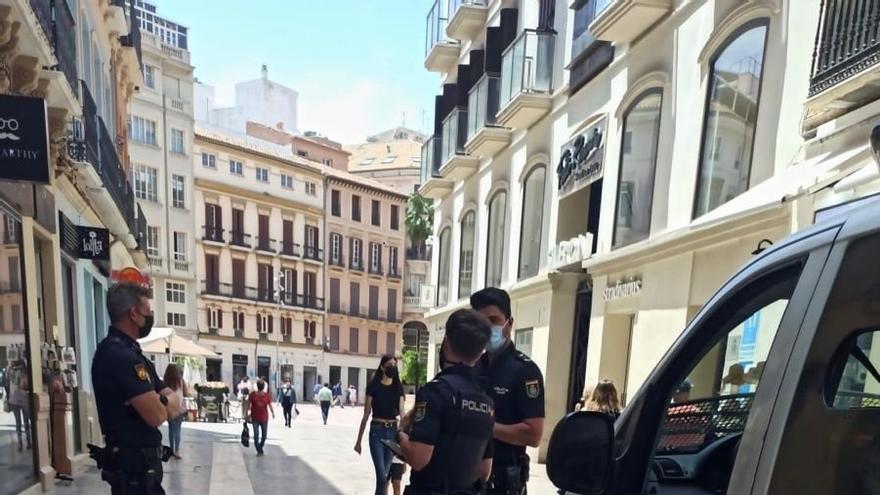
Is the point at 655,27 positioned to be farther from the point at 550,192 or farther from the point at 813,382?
the point at 813,382

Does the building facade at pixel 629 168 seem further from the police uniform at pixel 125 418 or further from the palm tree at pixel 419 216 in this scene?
the palm tree at pixel 419 216

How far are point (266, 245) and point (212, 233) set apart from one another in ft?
14.5

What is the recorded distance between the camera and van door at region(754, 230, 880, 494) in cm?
121

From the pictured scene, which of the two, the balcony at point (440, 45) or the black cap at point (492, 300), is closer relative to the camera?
the black cap at point (492, 300)

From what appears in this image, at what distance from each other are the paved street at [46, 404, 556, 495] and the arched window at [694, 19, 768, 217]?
180 inches

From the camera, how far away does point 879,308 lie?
1.20 metres

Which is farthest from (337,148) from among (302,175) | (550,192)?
(550,192)

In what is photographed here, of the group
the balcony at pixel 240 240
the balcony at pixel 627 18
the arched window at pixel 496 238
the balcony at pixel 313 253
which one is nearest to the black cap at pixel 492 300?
the balcony at pixel 627 18

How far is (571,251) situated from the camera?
11078 mm

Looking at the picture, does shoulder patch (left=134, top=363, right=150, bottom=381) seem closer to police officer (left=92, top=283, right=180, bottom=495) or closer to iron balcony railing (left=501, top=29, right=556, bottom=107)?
police officer (left=92, top=283, right=180, bottom=495)

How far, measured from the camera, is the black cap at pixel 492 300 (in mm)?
3797

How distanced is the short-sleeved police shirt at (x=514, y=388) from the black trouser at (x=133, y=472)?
6.79 feet

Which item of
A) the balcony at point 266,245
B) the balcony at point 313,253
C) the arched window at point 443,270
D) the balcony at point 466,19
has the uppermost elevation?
the balcony at point 466,19

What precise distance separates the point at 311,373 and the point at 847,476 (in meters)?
50.1
